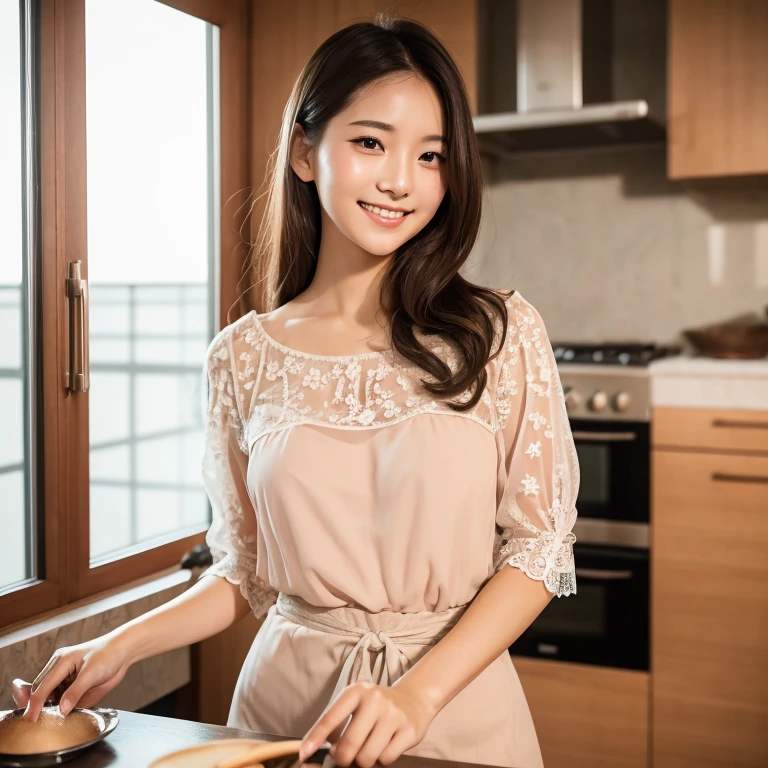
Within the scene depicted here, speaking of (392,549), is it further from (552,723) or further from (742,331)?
(742,331)

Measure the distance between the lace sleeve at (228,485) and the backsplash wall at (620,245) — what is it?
1.79m

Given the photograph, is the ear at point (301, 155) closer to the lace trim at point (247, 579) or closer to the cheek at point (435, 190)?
the cheek at point (435, 190)

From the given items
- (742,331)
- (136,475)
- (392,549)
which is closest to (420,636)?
(392,549)

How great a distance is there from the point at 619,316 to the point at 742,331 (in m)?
0.50

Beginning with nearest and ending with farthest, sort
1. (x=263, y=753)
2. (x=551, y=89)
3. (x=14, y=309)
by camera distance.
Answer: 1. (x=263, y=753)
2. (x=14, y=309)
3. (x=551, y=89)

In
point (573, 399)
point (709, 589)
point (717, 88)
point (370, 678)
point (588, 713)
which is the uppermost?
point (717, 88)

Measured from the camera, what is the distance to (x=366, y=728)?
0.84 m

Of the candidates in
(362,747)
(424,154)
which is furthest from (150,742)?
(424,154)

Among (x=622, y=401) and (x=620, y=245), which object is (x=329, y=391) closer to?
(x=622, y=401)

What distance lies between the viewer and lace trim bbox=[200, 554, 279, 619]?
1264mm

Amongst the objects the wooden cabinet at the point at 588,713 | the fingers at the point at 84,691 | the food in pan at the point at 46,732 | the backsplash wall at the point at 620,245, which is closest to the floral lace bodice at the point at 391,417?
the fingers at the point at 84,691

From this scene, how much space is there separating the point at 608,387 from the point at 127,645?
1.81 m

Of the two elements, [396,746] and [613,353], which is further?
[613,353]

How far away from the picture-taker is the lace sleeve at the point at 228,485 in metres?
1.29
